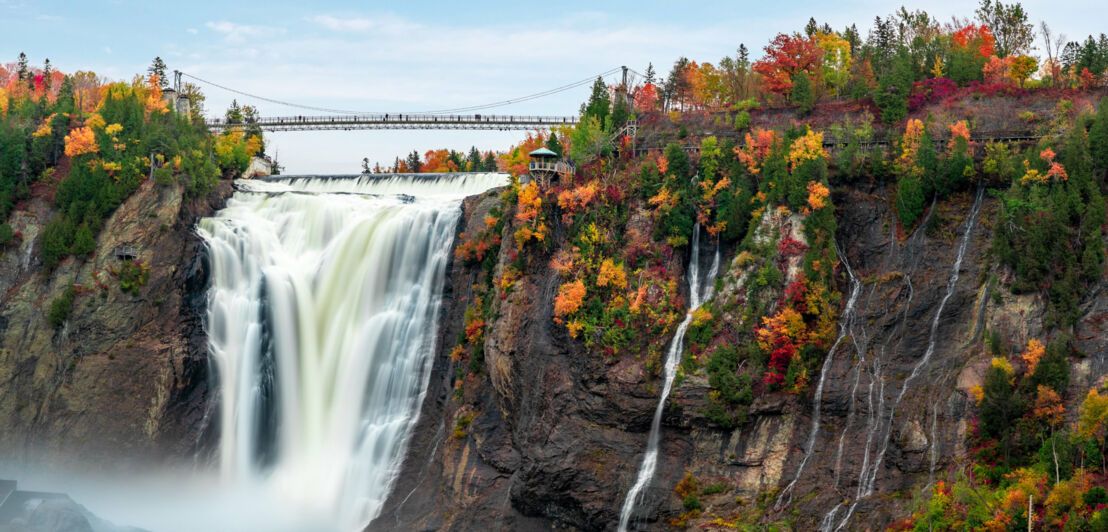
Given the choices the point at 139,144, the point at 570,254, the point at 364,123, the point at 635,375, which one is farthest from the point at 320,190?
the point at 635,375

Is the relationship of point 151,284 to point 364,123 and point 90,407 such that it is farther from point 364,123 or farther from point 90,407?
point 364,123

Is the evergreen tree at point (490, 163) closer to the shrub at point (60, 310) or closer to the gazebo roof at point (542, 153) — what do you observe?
the gazebo roof at point (542, 153)

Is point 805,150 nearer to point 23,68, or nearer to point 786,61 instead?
point 786,61

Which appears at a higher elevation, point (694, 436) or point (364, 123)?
point (364, 123)

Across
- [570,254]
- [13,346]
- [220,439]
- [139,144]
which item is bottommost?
[220,439]

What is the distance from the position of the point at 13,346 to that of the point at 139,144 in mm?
17405

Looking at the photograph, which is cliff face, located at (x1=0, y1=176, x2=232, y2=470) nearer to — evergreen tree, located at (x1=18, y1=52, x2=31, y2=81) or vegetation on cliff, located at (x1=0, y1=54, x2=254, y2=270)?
vegetation on cliff, located at (x1=0, y1=54, x2=254, y2=270)

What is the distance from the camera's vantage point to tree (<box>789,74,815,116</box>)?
209 ft

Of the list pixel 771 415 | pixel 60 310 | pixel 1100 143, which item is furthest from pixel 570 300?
pixel 60 310

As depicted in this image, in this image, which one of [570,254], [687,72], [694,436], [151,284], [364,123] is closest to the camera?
[694,436]

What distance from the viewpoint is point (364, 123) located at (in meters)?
99.4

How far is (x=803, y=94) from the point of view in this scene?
63562 mm

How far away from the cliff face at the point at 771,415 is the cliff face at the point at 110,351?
60.4ft

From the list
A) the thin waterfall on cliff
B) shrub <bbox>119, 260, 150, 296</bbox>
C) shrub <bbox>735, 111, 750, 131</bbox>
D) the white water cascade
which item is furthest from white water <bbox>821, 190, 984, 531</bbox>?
shrub <bbox>119, 260, 150, 296</bbox>
